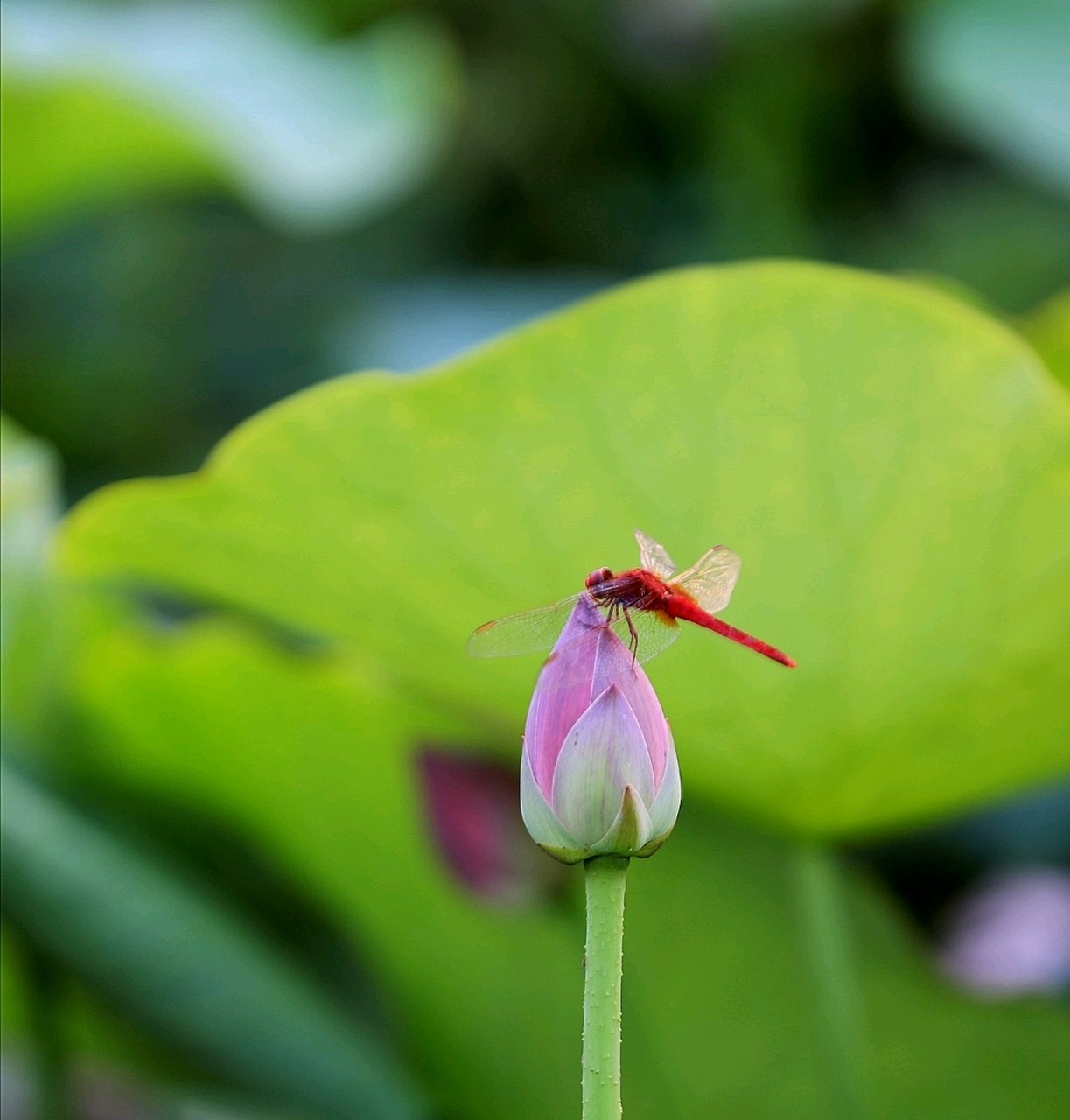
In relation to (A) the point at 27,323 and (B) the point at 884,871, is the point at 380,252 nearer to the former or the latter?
(A) the point at 27,323

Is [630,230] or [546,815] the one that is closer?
[546,815]

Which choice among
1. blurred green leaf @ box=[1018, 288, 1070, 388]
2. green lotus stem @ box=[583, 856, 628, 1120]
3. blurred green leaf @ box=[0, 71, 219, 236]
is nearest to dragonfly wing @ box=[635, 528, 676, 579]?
green lotus stem @ box=[583, 856, 628, 1120]

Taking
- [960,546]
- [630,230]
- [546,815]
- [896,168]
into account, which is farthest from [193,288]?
[546,815]

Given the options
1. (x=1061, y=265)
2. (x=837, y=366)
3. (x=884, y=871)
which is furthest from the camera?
(x=1061, y=265)

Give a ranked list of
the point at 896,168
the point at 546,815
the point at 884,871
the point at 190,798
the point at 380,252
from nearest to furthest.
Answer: the point at 546,815, the point at 190,798, the point at 884,871, the point at 896,168, the point at 380,252

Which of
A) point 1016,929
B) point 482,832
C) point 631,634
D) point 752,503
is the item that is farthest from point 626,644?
point 1016,929

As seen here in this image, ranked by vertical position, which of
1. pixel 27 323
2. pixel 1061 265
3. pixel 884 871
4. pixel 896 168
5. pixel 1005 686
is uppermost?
pixel 896 168

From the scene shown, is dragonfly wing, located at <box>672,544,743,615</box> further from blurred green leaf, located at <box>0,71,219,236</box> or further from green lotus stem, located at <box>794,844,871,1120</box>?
blurred green leaf, located at <box>0,71,219,236</box>
